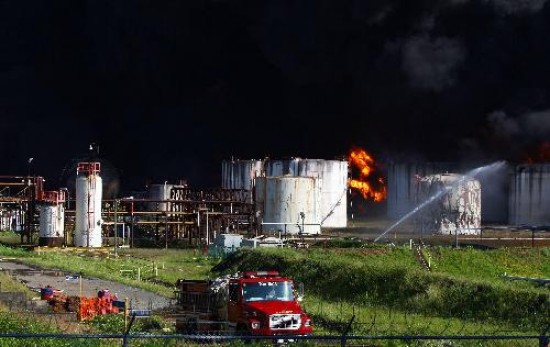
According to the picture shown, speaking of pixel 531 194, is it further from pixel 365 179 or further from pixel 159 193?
pixel 159 193

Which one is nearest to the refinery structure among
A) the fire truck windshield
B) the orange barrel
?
the orange barrel

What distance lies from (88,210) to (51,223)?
2844mm

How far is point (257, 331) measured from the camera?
24.9 metres

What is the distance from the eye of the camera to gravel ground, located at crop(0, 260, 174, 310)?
119 ft

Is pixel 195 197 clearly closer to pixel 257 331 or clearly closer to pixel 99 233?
pixel 99 233

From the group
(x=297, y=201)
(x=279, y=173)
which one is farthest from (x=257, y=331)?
(x=279, y=173)

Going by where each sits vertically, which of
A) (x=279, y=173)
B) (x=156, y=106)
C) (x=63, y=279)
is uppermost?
(x=156, y=106)

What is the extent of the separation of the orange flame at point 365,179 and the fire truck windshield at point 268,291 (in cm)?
7485

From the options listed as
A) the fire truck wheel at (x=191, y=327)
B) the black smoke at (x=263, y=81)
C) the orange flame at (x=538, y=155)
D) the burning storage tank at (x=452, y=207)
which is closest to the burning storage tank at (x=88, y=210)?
the burning storage tank at (x=452, y=207)

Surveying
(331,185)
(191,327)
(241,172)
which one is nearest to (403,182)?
(331,185)

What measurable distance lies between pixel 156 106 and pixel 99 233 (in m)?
46.6

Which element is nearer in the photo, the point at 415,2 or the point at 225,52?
the point at 415,2

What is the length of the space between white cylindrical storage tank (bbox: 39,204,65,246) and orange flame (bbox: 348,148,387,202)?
1543 inches

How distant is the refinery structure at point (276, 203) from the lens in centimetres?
7056
